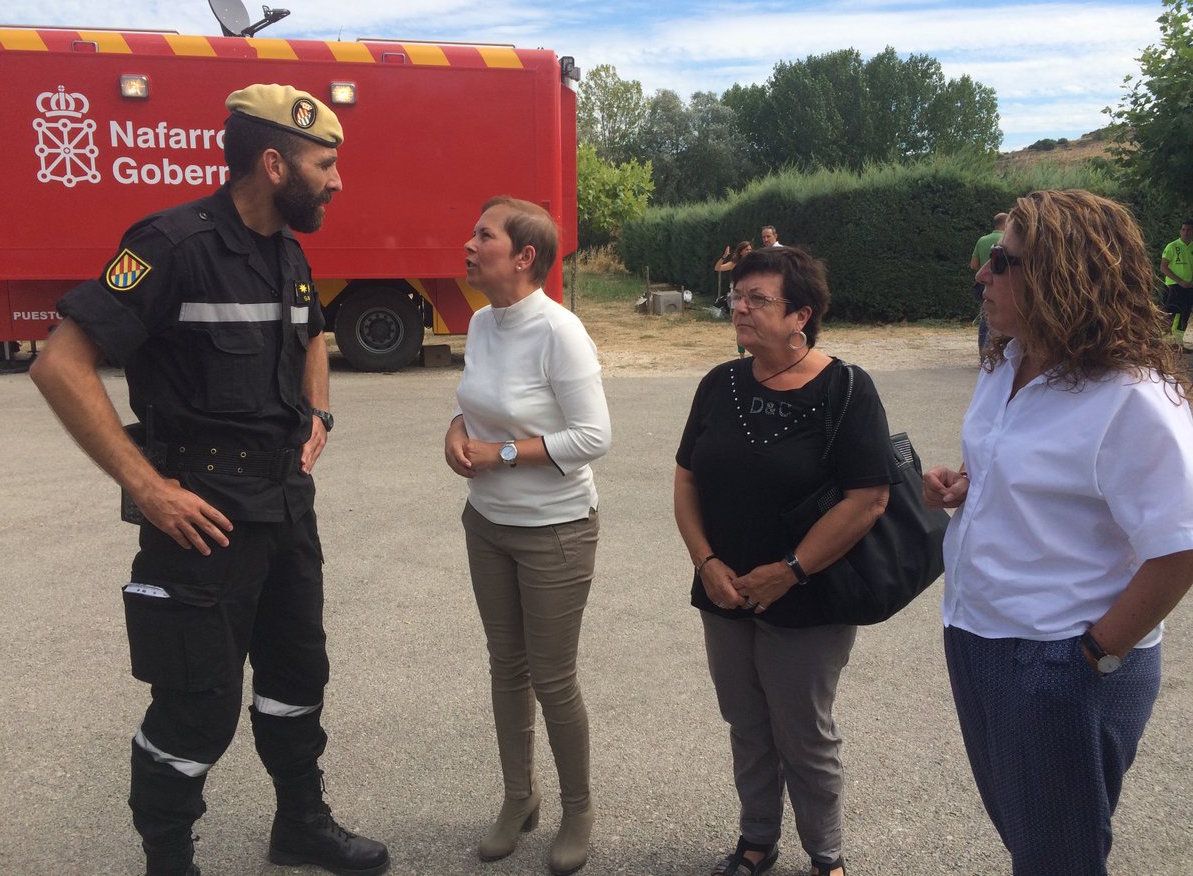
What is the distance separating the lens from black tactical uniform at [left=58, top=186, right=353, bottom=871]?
234 centimetres

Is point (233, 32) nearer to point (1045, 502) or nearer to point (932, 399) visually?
point (932, 399)

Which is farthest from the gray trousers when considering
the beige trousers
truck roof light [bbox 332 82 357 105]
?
truck roof light [bbox 332 82 357 105]

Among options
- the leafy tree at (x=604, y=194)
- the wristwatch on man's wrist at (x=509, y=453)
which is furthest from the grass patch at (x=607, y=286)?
the wristwatch on man's wrist at (x=509, y=453)

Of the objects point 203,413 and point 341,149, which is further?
→ point 341,149

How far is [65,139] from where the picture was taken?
10.6 m

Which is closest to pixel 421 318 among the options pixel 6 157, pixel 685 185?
pixel 6 157

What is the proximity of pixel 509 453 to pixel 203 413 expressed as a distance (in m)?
0.75

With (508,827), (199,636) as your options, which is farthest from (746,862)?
Result: (199,636)

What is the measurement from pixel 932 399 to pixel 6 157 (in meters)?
9.56

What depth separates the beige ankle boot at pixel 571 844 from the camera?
9.12 ft

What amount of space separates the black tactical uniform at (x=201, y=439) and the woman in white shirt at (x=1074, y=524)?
1.61 metres

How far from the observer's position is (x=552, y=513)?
2.74 metres

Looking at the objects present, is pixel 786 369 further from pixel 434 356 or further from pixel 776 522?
pixel 434 356

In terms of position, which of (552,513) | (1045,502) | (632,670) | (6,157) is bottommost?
(632,670)
